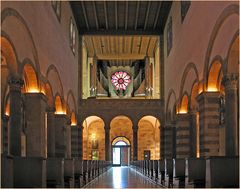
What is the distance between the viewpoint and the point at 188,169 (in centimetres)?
1483

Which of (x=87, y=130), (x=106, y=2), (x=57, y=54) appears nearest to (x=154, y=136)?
(x=87, y=130)

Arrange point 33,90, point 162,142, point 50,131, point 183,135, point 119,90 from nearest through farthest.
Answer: point 33,90 → point 50,131 → point 183,135 → point 162,142 → point 119,90

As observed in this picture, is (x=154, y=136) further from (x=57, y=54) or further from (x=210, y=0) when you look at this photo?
(x=210, y=0)

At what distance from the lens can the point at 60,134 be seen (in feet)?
94.6

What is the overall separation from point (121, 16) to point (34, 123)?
14.7 m

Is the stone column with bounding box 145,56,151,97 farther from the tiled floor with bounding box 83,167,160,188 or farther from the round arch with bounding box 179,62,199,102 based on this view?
the tiled floor with bounding box 83,167,160,188

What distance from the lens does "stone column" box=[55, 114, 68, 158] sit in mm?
28844

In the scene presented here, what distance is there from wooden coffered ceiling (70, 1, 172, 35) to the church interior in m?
0.09

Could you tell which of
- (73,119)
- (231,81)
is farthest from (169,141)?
(231,81)

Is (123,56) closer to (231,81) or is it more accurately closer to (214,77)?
(214,77)

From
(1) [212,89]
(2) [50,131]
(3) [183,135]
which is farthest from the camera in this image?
(3) [183,135]

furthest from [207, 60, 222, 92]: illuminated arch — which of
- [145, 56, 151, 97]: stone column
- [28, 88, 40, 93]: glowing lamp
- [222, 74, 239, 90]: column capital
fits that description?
[145, 56, 151, 97]: stone column

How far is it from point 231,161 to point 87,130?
1422 inches

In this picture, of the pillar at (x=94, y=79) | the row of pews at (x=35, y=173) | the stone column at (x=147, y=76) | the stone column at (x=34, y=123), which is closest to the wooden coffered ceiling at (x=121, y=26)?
the stone column at (x=147, y=76)
